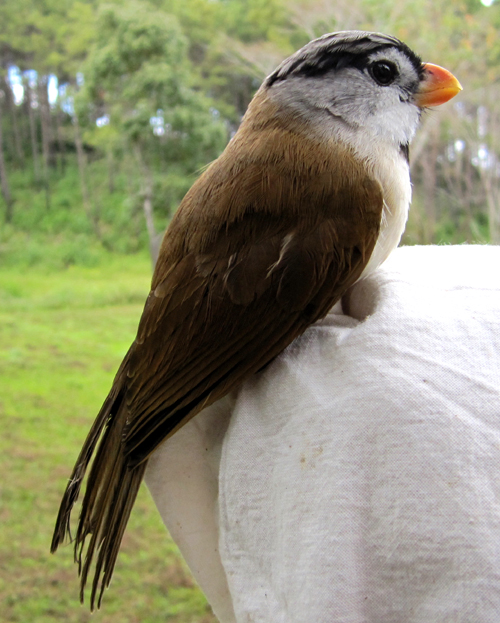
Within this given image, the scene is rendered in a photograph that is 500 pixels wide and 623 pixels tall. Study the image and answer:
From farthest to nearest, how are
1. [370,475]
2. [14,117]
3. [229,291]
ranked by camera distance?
1. [14,117]
2. [229,291]
3. [370,475]

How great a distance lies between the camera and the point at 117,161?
414 centimetres

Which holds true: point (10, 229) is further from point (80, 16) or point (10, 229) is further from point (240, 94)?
point (240, 94)

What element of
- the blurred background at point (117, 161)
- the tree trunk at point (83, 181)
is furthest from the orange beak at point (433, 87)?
the tree trunk at point (83, 181)

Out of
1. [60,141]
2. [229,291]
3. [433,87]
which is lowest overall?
[229,291]

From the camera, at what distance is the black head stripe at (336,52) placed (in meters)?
0.96

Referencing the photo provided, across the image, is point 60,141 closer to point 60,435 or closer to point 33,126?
point 33,126

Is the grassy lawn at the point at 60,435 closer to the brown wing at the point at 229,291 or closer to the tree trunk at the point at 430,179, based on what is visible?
the brown wing at the point at 229,291

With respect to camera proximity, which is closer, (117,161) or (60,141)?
(117,161)

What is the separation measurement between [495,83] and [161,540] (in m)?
3.24

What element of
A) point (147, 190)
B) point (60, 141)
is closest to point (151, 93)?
point (147, 190)

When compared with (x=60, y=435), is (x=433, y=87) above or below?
above

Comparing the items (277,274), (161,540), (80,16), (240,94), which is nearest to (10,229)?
(80,16)

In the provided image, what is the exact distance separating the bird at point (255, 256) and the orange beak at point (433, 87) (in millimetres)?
106

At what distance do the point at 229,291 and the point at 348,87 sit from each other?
19.0 inches
